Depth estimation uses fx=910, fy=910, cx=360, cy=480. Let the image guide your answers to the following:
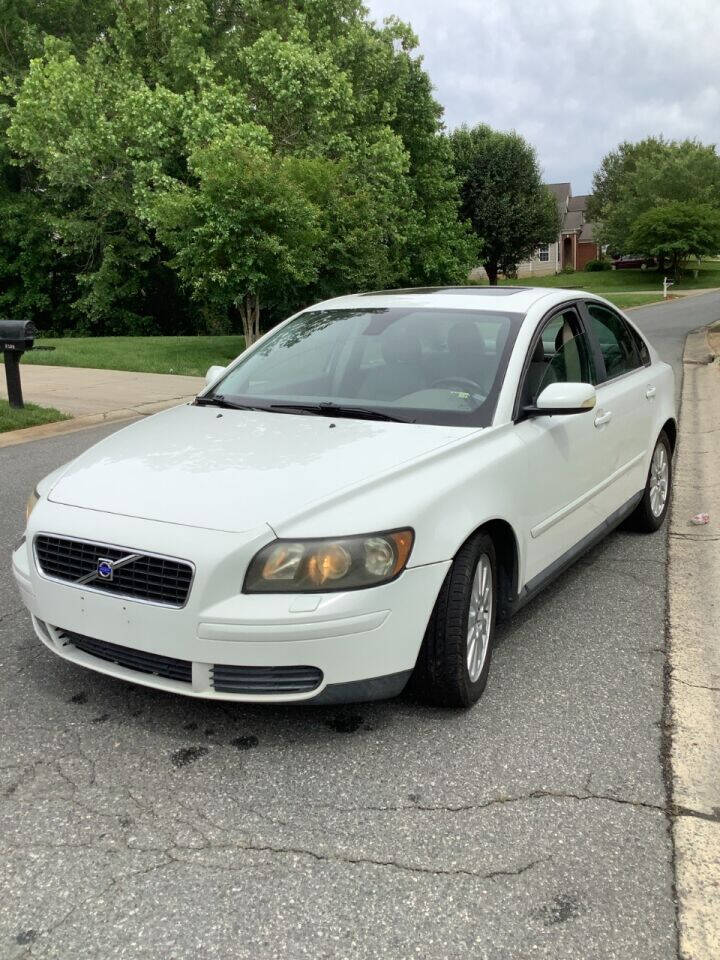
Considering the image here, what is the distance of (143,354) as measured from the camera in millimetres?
17922

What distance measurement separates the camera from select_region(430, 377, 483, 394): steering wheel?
4098 mm

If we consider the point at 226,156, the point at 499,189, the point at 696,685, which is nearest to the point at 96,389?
the point at 226,156

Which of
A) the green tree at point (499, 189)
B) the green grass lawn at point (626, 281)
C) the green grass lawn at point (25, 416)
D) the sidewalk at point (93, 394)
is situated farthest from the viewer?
the green grass lawn at point (626, 281)

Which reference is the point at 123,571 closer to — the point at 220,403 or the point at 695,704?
the point at 220,403

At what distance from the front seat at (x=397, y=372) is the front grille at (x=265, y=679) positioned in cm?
156

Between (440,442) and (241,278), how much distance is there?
539 inches

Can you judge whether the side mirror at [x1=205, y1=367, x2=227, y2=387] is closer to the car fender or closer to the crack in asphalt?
the car fender

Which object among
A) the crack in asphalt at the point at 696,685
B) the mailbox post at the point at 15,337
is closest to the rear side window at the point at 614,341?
the crack in asphalt at the point at 696,685

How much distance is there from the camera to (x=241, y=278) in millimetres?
16594

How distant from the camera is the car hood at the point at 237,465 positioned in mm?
3117

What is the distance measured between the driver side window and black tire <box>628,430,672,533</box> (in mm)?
→ 1197

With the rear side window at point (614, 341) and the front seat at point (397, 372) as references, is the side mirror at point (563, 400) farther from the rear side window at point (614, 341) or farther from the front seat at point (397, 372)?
the rear side window at point (614, 341)

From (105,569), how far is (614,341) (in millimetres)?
3532

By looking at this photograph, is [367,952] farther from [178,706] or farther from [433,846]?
[178,706]
